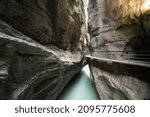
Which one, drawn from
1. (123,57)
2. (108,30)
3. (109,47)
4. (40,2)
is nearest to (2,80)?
(40,2)

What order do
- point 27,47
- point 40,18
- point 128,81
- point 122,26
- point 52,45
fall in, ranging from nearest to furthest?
1. point 27,47
2. point 128,81
3. point 40,18
4. point 52,45
5. point 122,26

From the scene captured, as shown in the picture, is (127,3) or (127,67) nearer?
(127,67)

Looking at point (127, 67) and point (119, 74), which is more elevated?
point (127, 67)

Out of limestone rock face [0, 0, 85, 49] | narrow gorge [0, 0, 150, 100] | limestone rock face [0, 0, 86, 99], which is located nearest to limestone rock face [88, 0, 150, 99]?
narrow gorge [0, 0, 150, 100]

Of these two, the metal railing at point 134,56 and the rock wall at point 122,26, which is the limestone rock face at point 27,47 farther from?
the rock wall at point 122,26

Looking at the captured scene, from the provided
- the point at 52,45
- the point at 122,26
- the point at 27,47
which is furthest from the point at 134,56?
the point at 27,47

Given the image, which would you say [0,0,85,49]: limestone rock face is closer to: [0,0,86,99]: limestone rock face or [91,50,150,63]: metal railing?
[0,0,86,99]: limestone rock face

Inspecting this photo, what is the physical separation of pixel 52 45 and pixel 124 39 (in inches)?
127

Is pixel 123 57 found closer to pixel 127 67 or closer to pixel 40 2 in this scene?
pixel 127 67

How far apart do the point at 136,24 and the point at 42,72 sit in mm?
4067

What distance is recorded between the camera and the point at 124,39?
593cm

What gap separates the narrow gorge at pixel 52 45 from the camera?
3150 millimetres

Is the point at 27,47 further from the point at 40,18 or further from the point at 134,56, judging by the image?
the point at 134,56

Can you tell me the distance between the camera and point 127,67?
4.45 m
